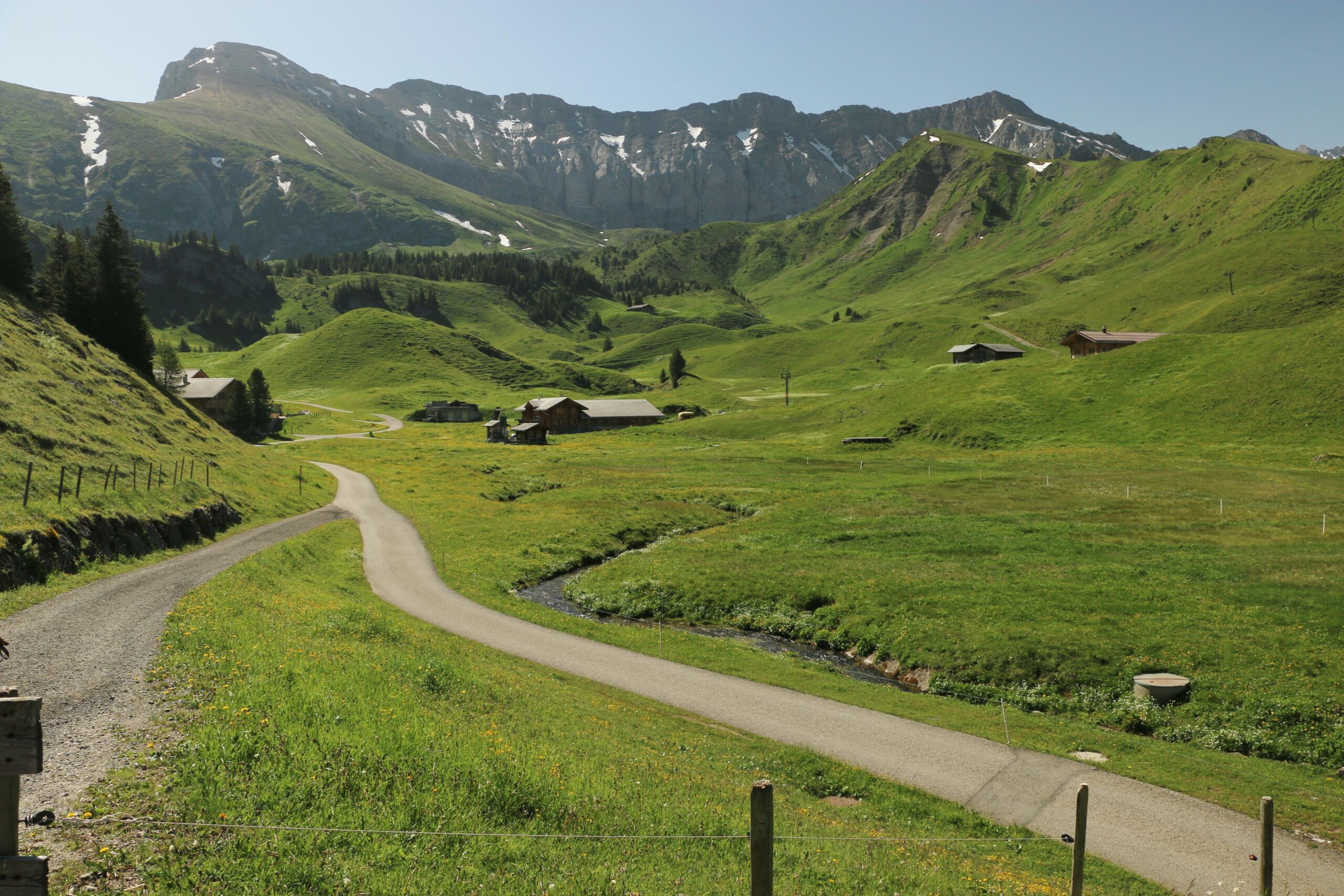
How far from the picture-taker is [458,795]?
13164 millimetres

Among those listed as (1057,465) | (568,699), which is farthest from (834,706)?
(1057,465)

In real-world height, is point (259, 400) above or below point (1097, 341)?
below

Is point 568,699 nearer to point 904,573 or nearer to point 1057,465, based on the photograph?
point 904,573

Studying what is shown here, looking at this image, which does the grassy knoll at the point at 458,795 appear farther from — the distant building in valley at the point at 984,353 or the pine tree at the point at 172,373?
the distant building in valley at the point at 984,353

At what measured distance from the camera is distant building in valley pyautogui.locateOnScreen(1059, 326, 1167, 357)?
5871 inches

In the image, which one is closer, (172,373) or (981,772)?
(981,772)

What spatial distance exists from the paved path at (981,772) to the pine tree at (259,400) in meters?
138

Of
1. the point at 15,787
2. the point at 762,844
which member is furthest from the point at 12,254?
the point at 762,844

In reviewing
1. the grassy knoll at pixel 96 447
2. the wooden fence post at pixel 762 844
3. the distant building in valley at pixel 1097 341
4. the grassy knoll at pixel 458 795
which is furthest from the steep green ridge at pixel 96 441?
the distant building in valley at pixel 1097 341

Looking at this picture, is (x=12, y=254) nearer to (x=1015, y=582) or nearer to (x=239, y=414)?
(x=239, y=414)

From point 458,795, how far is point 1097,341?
164406mm

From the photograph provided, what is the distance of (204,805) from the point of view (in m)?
11.3

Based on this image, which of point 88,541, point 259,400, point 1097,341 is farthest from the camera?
point 259,400

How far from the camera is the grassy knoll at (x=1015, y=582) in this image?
2583 cm
